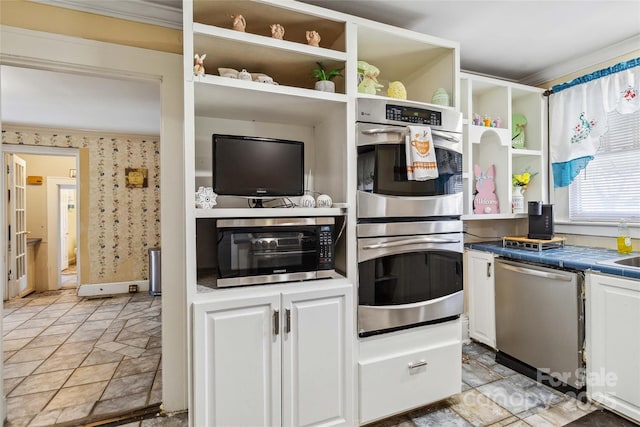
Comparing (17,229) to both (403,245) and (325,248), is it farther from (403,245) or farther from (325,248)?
(403,245)

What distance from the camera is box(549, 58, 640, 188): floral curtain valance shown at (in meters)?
2.38

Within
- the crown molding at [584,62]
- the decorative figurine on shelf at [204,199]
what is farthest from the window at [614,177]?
the decorative figurine on shelf at [204,199]

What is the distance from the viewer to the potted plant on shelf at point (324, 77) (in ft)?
5.63

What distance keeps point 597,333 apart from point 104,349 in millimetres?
3882

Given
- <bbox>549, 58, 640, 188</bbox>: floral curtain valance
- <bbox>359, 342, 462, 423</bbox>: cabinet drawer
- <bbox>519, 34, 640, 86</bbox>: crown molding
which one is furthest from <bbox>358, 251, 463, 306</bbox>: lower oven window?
<bbox>519, 34, 640, 86</bbox>: crown molding

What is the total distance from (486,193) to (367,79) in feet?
5.39

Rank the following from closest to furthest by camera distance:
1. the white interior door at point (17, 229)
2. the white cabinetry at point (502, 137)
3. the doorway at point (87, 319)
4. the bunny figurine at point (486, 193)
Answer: the doorway at point (87, 319) < the white cabinetry at point (502, 137) < the bunny figurine at point (486, 193) < the white interior door at point (17, 229)

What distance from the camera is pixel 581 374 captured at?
6.57 ft

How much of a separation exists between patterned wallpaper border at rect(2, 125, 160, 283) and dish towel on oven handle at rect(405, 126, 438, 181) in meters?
4.49

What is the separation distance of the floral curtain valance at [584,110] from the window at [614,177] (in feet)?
0.20

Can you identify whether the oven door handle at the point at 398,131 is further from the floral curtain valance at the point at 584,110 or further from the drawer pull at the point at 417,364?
the floral curtain valance at the point at 584,110

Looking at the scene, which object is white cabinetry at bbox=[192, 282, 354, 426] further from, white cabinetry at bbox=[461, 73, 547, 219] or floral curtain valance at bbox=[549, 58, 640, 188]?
floral curtain valance at bbox=[549, 58, 640, 188]

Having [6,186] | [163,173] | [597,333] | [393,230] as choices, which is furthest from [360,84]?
[6,186]

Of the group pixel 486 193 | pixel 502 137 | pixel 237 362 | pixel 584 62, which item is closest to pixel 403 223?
pixel 237 362
